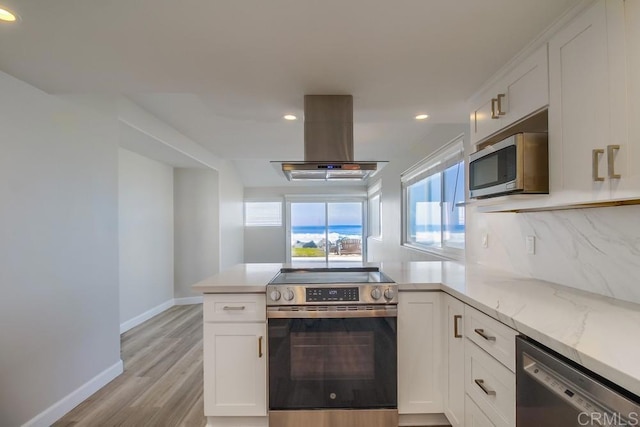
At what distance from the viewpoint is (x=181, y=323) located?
4105 millimetres

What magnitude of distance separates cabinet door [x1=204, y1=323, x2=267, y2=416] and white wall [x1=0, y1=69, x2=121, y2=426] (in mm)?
1071

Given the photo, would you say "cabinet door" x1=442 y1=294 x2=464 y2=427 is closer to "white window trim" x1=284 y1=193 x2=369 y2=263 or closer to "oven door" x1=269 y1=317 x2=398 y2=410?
"oven door" x1=269 y1=317 x2=398 y2=410

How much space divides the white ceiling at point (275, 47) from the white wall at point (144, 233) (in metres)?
2.10

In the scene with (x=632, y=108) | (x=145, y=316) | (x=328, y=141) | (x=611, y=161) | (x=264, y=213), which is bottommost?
(x=145, y=316)

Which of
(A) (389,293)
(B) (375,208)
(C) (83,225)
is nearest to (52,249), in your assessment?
(C) (83,225)

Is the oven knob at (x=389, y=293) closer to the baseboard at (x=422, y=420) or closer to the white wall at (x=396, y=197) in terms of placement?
the baseboard at (x=422, y=420)

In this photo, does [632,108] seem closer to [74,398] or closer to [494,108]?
[494,108]

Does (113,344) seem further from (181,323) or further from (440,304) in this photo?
(440,304)

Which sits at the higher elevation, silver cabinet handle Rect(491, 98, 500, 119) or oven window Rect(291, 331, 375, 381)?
silver cabinet handle Rect(491, 98, 500, 119)

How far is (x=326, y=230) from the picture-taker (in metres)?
8.04

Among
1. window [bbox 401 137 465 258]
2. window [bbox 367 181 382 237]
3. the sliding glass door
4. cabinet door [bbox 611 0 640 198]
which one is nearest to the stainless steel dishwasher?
cabinet door [bbox 611 0 640 198]

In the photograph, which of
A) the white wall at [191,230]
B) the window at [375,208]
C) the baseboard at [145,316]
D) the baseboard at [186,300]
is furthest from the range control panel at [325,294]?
the window at [375,208]
